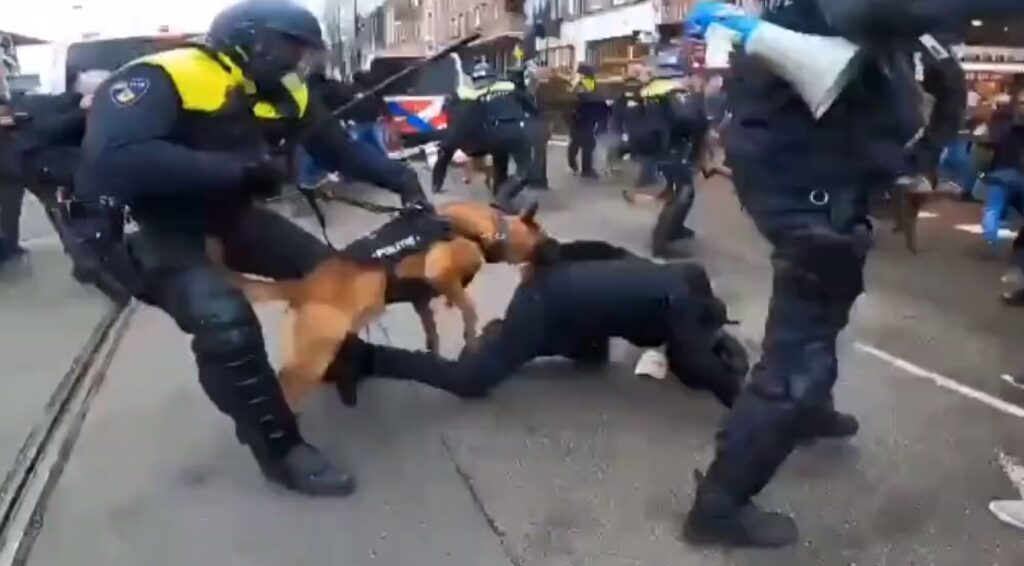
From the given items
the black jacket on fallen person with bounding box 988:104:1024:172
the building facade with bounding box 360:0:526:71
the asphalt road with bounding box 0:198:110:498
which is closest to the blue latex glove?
the asphalt road with bounding box 0:198:110:498

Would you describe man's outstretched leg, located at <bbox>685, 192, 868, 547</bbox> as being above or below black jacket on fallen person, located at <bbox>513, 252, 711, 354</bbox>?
above

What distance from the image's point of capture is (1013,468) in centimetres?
421

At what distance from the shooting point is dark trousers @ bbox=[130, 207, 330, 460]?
4.00 metres

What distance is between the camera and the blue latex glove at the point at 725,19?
125 inches

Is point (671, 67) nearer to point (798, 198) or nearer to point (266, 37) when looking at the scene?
point (266, 37)

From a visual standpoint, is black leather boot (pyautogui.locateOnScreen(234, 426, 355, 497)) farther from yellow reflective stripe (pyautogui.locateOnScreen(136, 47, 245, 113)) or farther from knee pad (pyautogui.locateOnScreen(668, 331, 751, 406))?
knee pad (pyautogui.locateOnScreen(668, 331, 751, 406))

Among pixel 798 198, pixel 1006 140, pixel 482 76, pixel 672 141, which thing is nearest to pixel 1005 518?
pixel 798 198

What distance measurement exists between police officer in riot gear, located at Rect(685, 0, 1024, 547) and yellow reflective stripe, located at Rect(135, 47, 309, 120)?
153cm

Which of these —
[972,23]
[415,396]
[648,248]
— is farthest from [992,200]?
[972,23]

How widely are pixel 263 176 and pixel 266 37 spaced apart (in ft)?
1.50

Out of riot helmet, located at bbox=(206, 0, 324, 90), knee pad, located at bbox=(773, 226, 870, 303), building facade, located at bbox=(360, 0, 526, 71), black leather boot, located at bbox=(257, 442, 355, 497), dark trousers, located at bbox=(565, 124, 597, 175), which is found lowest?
building facade, located at bbox=(360, 0, 526, 71)

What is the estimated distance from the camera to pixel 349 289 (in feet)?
14.9

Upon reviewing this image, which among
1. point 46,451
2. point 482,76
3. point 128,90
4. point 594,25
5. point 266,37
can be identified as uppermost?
point 266,37

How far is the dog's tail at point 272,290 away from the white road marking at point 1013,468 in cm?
250
